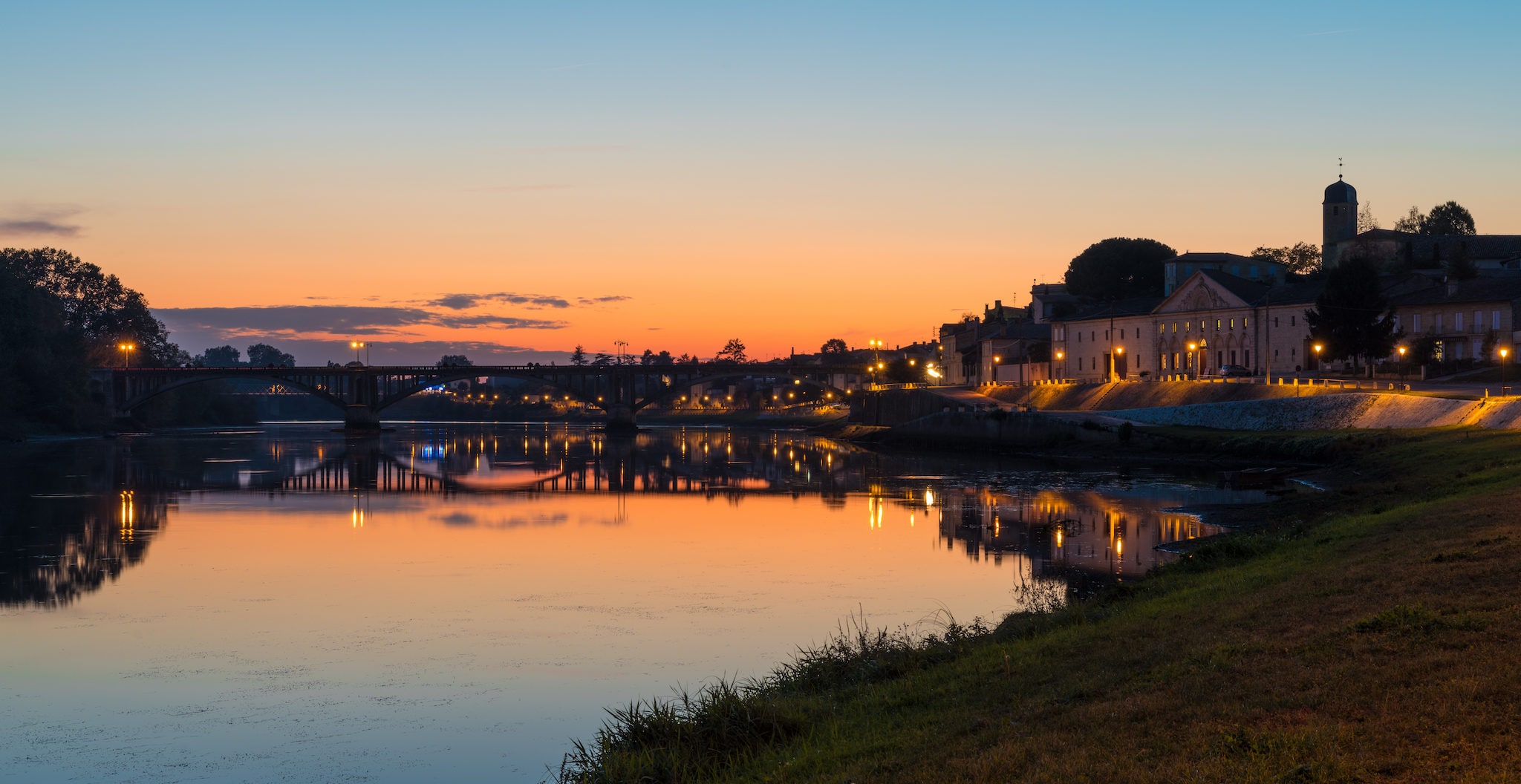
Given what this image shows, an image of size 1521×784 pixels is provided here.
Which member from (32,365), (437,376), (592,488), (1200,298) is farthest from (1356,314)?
(32,365)

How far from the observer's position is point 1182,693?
40.1 ft

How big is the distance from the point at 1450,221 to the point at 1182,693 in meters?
180

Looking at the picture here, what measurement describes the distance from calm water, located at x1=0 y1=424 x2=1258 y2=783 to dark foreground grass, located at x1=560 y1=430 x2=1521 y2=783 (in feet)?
10.3

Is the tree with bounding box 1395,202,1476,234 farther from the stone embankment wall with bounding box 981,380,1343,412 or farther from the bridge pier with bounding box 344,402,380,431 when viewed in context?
the bridge pier with bounding box 344,402,380,431

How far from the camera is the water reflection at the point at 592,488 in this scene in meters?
34.7

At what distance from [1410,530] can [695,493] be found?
4017cm

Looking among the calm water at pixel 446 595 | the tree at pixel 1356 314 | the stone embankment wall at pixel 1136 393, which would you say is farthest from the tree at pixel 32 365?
the tree at pixel 1356 314

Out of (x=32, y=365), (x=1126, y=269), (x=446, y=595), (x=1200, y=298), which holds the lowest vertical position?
(x=446, y=595)

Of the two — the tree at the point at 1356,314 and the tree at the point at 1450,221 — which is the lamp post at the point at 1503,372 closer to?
the tree at the point at 1356,314

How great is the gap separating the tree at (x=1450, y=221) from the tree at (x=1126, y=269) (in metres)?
37.0

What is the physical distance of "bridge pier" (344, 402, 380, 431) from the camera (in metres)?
163

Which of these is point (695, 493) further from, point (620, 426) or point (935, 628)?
point (620, 426)

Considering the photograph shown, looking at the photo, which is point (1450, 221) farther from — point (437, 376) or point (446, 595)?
point (446, 595)

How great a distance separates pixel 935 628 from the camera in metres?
23.4
